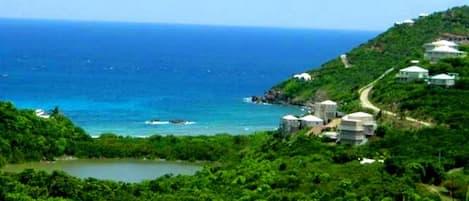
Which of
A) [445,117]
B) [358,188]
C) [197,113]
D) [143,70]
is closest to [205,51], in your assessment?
[143,70]

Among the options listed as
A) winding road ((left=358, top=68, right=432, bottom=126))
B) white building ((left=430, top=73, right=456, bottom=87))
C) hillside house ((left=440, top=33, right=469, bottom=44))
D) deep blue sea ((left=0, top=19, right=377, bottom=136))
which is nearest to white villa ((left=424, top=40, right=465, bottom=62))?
winding road ((left=358, top=68, right=432, bottom=126))

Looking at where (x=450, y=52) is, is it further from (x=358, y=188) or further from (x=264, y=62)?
(x=264, y=62)

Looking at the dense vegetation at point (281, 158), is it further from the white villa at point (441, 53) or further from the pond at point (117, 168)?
the white villa at point (441, 53)

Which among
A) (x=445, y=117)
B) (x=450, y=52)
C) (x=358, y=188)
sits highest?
(x=450, y=52)

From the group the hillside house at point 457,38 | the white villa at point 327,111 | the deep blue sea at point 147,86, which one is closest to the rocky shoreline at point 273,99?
the deep blue sea at point 147,86

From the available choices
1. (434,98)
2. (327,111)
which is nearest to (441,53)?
(434,98)
